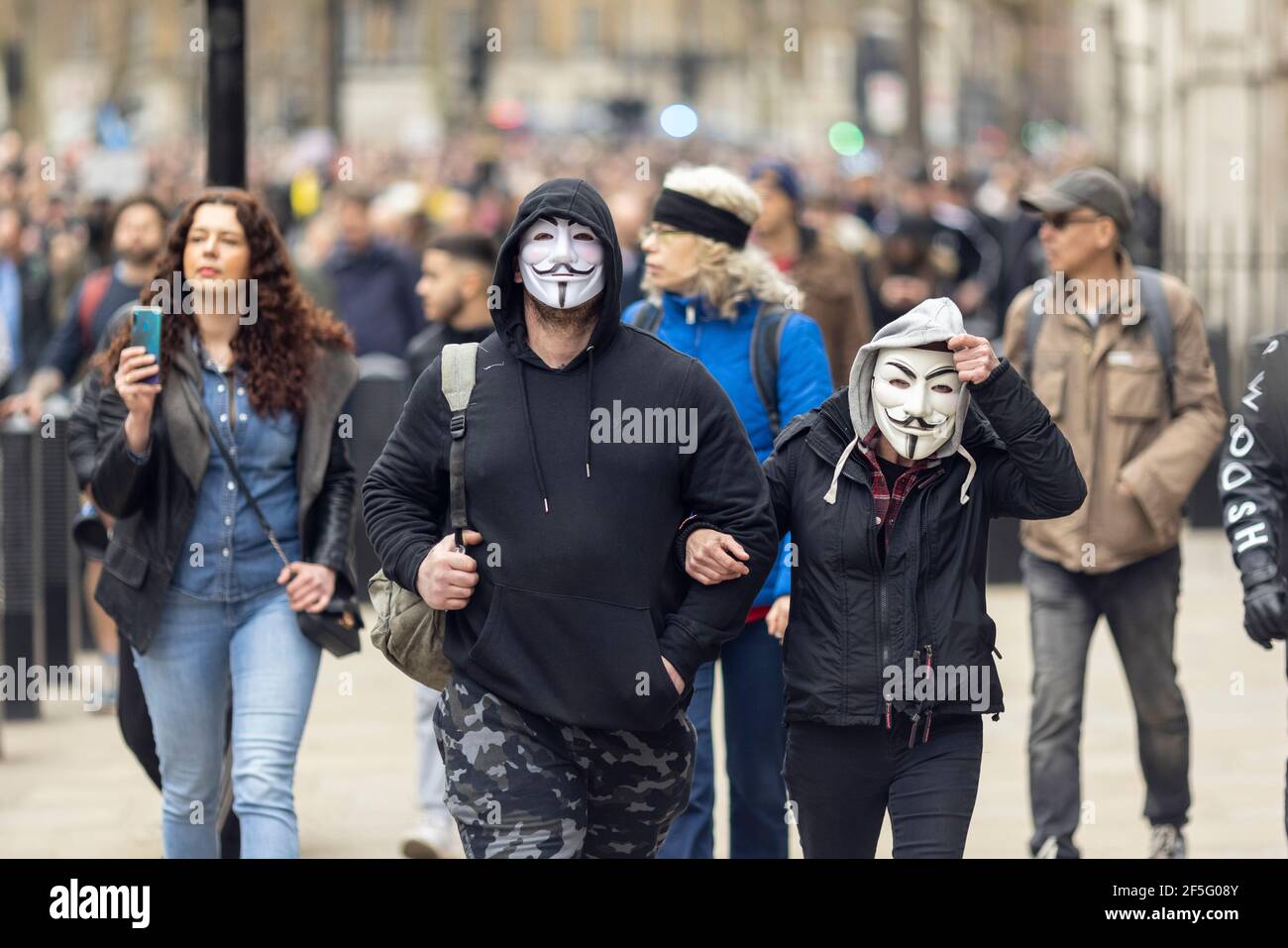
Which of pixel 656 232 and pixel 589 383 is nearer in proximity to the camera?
pixel 589 383

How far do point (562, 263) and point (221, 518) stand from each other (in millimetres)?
1311

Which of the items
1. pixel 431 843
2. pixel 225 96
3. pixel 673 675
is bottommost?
pixel 431 843

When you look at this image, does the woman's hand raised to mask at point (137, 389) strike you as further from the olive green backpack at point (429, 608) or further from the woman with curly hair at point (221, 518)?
the olive green backpack at point (429, 608)

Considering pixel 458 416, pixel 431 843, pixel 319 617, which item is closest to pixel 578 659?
pixel 458 416

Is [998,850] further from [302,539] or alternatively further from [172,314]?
[172,314]

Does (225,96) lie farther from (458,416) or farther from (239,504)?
(458,416)

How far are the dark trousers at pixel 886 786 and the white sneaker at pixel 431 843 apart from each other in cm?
224

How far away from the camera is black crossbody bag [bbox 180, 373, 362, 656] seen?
5414 millimetres

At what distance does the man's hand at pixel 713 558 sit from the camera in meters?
4.55

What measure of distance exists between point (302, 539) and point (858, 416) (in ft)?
4.88

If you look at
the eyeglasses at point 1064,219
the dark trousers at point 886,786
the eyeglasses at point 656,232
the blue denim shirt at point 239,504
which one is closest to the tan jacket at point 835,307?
the eyeglasses at point 1064,219

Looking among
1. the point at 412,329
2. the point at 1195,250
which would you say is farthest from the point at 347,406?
the point at 1195,250

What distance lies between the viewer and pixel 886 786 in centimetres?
479

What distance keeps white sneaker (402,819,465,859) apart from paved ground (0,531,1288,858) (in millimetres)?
209
